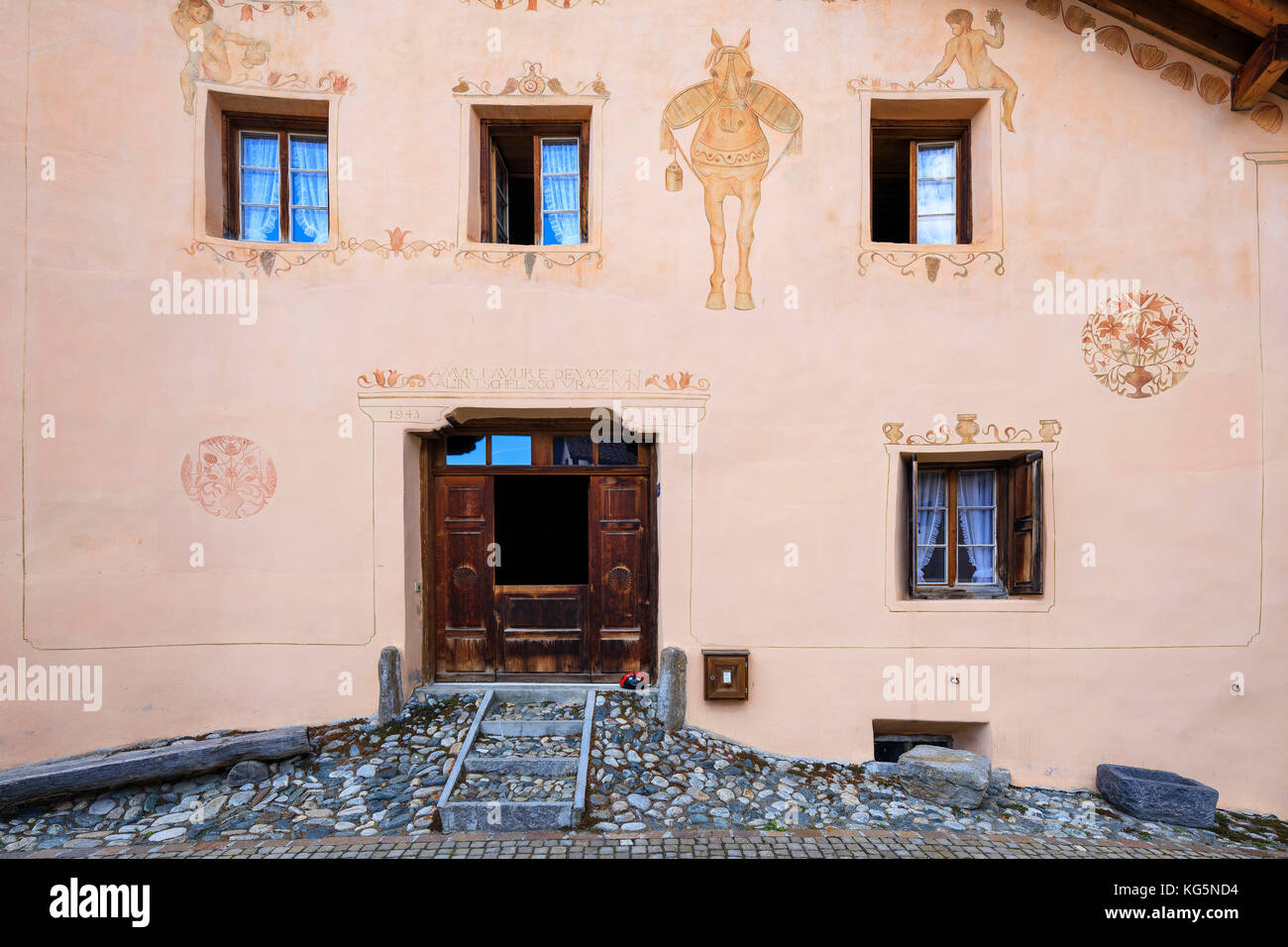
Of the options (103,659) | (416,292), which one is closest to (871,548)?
(416,292)

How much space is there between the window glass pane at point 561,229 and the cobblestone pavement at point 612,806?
4098mm

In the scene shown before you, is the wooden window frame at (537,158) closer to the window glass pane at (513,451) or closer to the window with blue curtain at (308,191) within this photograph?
the window with blue curtain at (308,191)

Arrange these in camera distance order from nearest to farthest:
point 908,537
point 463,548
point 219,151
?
1. point 908,537
2. point 219,151
3. point 463,548

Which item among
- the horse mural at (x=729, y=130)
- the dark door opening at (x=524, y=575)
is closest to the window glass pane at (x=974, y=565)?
the dark door opening at (x=524, y=575)

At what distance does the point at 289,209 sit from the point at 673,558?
4.55 meters

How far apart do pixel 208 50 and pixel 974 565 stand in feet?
25.7

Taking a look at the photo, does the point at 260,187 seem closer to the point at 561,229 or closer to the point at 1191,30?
the point at 561,229

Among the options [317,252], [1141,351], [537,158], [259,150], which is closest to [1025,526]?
[1141,351]

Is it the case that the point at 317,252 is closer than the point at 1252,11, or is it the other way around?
the point at 1252,11

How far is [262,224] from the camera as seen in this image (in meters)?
5.71

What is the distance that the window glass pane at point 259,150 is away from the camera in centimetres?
573

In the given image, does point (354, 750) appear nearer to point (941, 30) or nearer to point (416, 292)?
point (416, 292)

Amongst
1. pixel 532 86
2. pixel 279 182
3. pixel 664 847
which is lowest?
pixel 664 847

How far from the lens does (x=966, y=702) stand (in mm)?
5367
